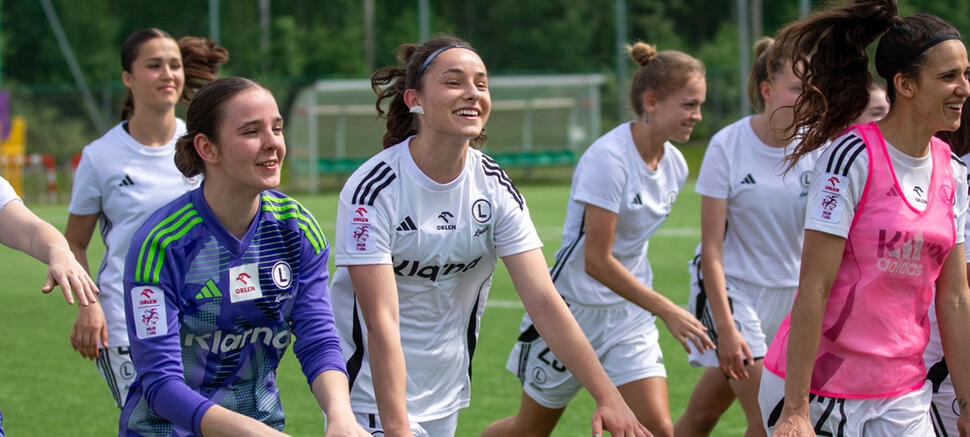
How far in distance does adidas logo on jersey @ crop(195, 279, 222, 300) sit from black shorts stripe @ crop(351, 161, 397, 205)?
57 cm

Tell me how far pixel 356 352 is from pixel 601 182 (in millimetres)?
Result: 1500

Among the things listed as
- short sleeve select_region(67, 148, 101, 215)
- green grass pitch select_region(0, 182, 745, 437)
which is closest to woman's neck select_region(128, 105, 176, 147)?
short sleeve select_region(67, 148, 101, 215)

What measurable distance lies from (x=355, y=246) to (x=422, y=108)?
0.51 m

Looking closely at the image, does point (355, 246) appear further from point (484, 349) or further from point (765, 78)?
point (484, 349)

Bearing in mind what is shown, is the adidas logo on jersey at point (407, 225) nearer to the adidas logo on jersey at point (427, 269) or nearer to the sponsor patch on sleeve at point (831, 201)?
the adidas logo on jersey at point (427, 269)

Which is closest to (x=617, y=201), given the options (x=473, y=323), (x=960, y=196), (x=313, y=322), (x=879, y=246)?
(x=473, y=323)

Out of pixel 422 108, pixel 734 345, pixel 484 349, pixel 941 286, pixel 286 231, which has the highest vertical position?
pixel 422 108

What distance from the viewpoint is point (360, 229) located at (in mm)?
3564

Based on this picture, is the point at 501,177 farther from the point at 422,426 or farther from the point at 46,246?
the point at 46,246

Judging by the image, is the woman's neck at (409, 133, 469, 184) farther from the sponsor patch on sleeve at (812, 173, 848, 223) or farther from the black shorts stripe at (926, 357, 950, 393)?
the black shorts stripe at (926, 357, 950, 393)

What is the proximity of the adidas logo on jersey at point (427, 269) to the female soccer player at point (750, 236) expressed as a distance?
4.68 feet

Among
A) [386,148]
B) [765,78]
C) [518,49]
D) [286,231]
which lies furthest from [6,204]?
[518,49]

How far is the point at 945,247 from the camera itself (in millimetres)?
3354

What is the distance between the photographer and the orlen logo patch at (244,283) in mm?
3277
